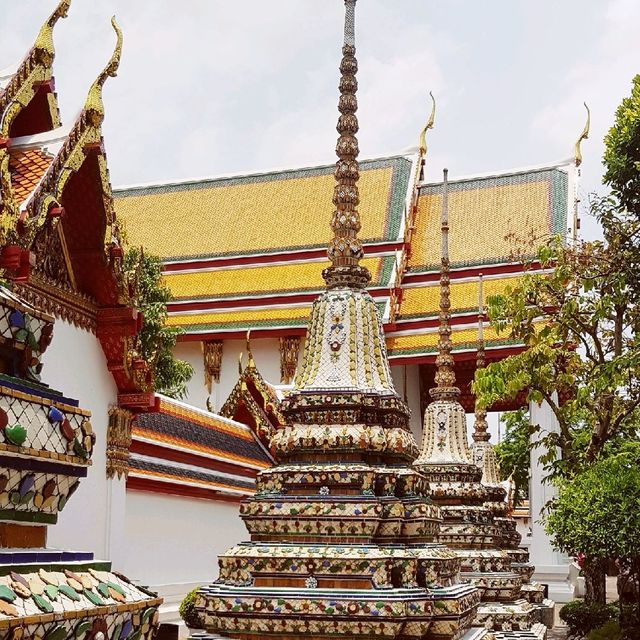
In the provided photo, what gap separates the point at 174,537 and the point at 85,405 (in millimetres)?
4669

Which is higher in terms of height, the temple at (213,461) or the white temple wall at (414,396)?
the white temple wall at (414,396)

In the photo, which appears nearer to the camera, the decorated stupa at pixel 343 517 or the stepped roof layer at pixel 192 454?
the decorated stupa at pixel 343 517

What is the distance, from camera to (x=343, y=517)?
458 cm

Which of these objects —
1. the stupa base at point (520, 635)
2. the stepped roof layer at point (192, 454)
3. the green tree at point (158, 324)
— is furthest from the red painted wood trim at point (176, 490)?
the green tree at point (158, 324)

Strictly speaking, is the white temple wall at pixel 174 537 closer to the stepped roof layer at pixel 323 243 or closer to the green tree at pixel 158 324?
the green tree at pixel 158 324

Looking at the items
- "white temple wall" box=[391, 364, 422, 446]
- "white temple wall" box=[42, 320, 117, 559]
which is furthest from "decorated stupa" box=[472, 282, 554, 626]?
"white temple wall" box=[391, 364, 422, 446]

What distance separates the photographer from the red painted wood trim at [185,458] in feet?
36.8

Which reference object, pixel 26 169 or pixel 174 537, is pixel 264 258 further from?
pixel 26 169

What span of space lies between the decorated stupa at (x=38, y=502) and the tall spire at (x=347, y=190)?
114 inches

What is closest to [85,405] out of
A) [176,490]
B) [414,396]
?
[176,490]

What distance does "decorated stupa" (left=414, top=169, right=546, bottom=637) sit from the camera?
835cm

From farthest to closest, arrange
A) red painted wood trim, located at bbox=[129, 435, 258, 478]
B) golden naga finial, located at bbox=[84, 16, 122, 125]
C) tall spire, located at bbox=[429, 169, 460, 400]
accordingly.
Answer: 1. red painted wood trim, located at bbox=[129, 435, 258, 478]
2. tall spire, located at bbox=[429, 169, 460, 400]
3. golden naga finial, located at bbox=[84, 16, 122, 125]

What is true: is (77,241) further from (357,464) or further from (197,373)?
(197,373)

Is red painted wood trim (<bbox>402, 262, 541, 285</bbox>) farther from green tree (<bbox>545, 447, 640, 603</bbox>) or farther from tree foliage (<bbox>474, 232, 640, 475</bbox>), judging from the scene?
green tree (<bbox>545, 447, 640, 603</bbox>)
